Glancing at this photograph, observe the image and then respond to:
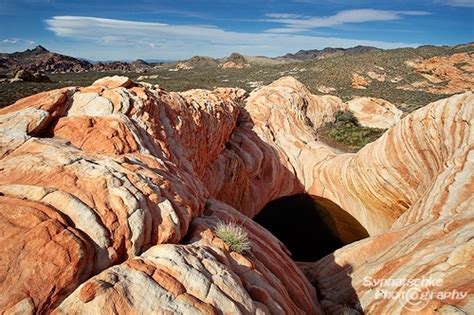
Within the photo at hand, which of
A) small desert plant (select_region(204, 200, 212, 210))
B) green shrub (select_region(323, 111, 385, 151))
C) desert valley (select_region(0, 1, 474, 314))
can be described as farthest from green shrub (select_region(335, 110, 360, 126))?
small desert plant (select_region(204, 200, 212, 210))

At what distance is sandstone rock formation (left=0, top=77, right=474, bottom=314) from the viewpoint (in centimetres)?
575

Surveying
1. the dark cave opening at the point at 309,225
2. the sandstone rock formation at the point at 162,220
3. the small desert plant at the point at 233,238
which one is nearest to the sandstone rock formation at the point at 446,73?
the dark cave opening at the point at 309,225

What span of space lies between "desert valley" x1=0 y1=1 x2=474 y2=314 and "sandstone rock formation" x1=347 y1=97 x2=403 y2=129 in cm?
1345

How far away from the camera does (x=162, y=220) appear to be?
7777 millimetres

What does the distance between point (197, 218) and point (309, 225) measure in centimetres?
1709

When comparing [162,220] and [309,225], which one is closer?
[162,220]

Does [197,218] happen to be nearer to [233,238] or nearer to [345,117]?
[233,238]

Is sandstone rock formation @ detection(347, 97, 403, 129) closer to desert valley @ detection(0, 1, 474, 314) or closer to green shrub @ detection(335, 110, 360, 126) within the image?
green shrub @ detection(335, 110, 360, 126)

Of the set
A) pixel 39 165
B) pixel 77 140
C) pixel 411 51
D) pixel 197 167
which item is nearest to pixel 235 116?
pixel 197 167

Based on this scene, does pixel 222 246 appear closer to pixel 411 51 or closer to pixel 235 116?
pixel 235 116

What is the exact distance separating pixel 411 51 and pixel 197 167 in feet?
294

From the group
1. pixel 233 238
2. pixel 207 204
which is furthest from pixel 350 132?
pixel 233 238

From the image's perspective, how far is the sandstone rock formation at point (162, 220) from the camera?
5.75 metres

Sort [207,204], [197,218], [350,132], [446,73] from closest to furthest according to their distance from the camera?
[197,218], [207,204], [350,132], [446,73]
